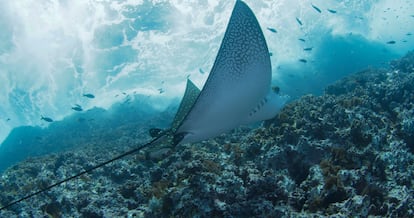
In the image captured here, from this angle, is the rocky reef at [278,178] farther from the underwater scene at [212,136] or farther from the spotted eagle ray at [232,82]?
the spotted eagle ray at [232,82]

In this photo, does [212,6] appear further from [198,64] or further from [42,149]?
[42,149]

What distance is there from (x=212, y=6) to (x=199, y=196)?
2367 centimetres

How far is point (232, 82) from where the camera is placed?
2732mm

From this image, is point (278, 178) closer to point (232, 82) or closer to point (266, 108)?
point (266, 108)

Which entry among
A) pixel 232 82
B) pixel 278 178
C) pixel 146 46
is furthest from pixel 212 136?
pixel 146 46

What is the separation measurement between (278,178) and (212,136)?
3.40 ft

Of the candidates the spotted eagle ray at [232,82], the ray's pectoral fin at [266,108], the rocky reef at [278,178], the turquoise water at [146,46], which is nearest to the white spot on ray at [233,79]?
the spotted eagle ray at [232,82]

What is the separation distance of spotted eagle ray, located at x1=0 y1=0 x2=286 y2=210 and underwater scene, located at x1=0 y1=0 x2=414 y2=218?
13mm

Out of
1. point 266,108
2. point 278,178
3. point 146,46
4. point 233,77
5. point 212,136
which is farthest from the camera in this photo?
point 146,46

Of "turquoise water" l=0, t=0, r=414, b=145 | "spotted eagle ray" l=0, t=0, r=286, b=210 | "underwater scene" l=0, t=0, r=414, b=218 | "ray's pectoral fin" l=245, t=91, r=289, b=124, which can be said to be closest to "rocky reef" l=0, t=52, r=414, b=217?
"underwater scene" l=0, t=0, r=414, b=218

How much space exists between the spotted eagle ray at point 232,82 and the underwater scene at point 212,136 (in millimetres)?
13

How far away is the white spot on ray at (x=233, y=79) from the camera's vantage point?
104 inches

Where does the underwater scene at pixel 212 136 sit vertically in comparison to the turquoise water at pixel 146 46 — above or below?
below

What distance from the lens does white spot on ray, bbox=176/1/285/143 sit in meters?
2.64
